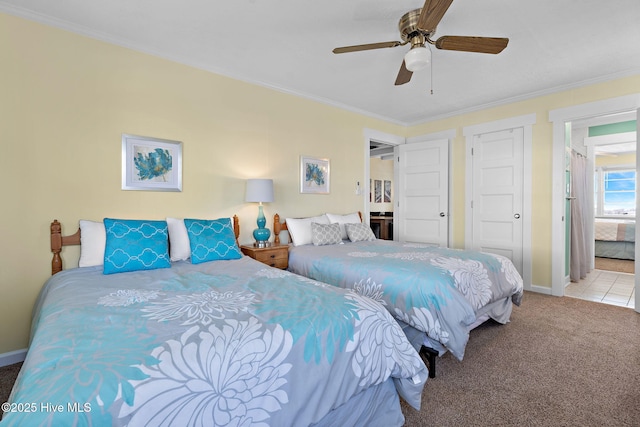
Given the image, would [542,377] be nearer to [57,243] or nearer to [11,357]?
[57,243]

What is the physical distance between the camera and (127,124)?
8.70ft

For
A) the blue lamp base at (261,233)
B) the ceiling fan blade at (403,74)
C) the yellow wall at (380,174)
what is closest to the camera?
the ceiling fan blade at (403,74)

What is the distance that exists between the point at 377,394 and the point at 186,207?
2.42 m

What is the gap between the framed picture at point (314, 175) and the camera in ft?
12.9

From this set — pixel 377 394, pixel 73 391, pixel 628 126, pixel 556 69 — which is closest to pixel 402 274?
pixel 377 394

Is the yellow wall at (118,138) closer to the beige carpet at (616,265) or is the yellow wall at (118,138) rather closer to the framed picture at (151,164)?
the framed picture at (151,164)

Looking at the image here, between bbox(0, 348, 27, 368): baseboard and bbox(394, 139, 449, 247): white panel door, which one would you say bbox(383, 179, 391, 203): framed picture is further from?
bbox(0, 348, 27, 368): baseboard

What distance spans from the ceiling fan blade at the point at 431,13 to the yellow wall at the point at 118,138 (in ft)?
6.98

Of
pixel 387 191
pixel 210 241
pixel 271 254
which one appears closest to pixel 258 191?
pixel 271 254

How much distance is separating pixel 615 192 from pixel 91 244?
35.7 feet

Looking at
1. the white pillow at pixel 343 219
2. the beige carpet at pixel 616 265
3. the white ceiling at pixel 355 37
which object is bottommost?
the beige carpet at pixel 616 265

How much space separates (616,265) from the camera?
5453 mm

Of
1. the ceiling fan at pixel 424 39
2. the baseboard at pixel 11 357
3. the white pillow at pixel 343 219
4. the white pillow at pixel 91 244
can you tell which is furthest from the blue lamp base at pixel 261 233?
the baseboard at pixel 11 357

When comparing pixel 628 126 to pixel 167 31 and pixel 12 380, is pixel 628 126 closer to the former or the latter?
pixel 167 31
